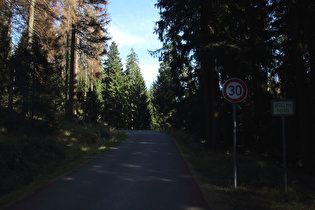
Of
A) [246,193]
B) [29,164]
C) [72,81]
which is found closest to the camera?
[246,193]

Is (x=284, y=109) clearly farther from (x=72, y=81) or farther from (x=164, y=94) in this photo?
(x=164, y=94)

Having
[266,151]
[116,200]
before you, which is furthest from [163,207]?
[266,151]

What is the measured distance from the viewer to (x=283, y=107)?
6539 mm

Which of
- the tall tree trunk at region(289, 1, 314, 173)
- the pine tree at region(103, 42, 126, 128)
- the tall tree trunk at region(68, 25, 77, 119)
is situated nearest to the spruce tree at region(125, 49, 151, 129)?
the pine tree at region(103, 42, 126, 128)

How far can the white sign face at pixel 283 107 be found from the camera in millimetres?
6456

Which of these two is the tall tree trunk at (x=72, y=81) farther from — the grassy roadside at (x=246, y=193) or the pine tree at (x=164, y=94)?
the pine tree at (x=164, y=94)

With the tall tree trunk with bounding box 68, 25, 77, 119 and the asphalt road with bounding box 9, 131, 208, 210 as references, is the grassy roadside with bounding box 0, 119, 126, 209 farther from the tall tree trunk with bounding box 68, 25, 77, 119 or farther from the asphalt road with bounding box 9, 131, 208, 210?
the tall tree trunk with bounding box 68, 25, 77, 119

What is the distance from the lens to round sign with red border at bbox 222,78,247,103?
21.3 feet

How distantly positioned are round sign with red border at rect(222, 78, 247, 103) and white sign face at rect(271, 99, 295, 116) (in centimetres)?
94

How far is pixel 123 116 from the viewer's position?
188 feet

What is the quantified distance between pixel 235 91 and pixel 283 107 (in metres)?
1.41

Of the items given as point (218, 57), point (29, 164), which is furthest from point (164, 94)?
point (29, 164)

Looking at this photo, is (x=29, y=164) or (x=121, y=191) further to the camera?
(x=29, y=164)

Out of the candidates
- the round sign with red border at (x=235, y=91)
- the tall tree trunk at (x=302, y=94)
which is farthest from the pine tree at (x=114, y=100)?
the round sign with red border at (x=235, y=91)
